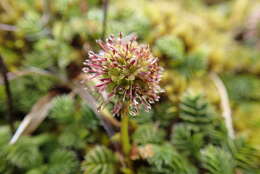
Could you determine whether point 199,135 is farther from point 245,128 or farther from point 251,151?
point 245,128

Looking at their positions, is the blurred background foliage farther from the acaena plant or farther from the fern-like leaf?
the acaena plant

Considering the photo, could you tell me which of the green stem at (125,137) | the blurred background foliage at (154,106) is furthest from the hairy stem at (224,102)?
the green stem at (125,137)

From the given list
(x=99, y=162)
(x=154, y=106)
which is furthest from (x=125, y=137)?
(x=154, y=106)

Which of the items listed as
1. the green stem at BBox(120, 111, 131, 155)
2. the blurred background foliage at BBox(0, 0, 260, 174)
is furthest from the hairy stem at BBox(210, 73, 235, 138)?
the green stem at BBox(120, 111, 131, 155)

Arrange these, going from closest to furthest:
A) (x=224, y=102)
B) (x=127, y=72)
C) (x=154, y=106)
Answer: (x=127, y=72) → (x=154, y=106) → (x=224, y=102)

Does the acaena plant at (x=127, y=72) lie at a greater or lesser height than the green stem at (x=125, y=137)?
greater

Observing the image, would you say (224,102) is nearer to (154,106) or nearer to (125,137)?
(154,106)

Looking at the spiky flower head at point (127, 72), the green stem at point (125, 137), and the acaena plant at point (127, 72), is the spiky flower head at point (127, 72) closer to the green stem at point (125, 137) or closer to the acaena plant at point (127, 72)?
the acaena plant at point (127, 72)
